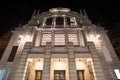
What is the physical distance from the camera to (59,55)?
16.9 meters

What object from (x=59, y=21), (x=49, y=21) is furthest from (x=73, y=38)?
(x=49, y=21)

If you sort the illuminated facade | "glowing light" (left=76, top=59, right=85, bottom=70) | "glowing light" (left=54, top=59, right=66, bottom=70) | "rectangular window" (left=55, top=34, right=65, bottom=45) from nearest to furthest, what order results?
the illuminated facade < "glowing light" (left=54, top=59, right=66, bottom=70) < "glowing light" (left=76, top=59, right=85, bottom=70) < "rectangular window" (left=55, top=34, right=65, bottom=45)

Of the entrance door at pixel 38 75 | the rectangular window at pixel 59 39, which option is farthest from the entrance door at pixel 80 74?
the rectangular window at pixel 59 39

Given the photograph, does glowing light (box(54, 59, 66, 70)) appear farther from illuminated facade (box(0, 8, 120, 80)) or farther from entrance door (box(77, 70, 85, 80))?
entrance door (box(77, 70, 85, 80))

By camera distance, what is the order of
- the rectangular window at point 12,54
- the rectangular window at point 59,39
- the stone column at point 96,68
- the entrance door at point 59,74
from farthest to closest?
the rectangular window at point 59,39 → the rectangular window at point 12,54 → the entrance door at point 59,74 → the stone column at point 96,68

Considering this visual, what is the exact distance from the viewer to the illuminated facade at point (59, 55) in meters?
15.8

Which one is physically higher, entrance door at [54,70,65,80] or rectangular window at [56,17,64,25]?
rectangular window at [56,17,64,25]

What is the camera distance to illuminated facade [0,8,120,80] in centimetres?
1577

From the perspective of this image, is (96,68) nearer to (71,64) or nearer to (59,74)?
(71,64)

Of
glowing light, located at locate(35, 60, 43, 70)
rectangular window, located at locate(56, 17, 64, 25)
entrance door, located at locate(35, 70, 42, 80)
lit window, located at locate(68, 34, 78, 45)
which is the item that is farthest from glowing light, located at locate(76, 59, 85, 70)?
rectangular window, located at locate(56, 17, 64, 25)

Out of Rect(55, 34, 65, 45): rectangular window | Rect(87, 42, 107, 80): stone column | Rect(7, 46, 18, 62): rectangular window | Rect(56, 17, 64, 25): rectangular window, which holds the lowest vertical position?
Rect(87, 42, 107, 80): stone column

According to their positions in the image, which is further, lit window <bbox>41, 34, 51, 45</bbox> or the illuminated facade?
lit window <bbox>41, 34, 51, 45</bbox>

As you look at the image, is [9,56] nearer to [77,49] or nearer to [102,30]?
[77,49]

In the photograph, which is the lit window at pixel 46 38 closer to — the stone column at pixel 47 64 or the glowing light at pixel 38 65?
the glowing light at pixel 38 65
